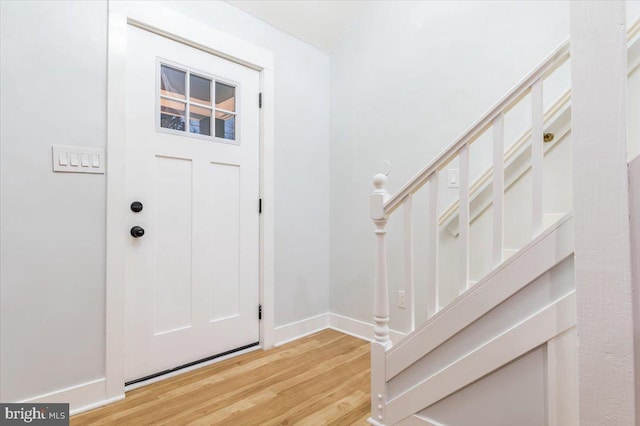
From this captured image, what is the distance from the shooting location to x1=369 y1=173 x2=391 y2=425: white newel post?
147 centimetres

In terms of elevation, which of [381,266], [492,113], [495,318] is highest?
[492,113]

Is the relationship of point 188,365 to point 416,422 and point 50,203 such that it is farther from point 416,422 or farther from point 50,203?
point 416,422

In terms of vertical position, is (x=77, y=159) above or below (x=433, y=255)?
above

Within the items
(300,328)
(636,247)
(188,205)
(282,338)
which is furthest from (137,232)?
(636,247)

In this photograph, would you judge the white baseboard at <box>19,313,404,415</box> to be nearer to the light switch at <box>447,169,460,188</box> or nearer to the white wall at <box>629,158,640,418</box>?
the light switch at <box>447,169,460,188</box>

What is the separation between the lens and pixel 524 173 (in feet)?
5.94

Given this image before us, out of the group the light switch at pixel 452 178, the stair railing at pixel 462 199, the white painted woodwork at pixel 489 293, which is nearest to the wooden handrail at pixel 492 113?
the stair railing at pixel 462 199

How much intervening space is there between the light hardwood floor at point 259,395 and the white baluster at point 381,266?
1.48 ft

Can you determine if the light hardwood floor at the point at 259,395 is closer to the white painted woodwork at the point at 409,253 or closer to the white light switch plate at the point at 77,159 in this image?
the white painted woodwork at the point at 409,253

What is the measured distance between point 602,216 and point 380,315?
90cm

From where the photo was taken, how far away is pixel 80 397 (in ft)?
5.30

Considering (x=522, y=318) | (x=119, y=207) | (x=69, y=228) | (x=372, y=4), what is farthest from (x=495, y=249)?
(x=372, y=4)

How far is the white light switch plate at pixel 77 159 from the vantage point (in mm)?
1585

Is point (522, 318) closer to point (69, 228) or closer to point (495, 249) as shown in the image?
point (495, 249)
